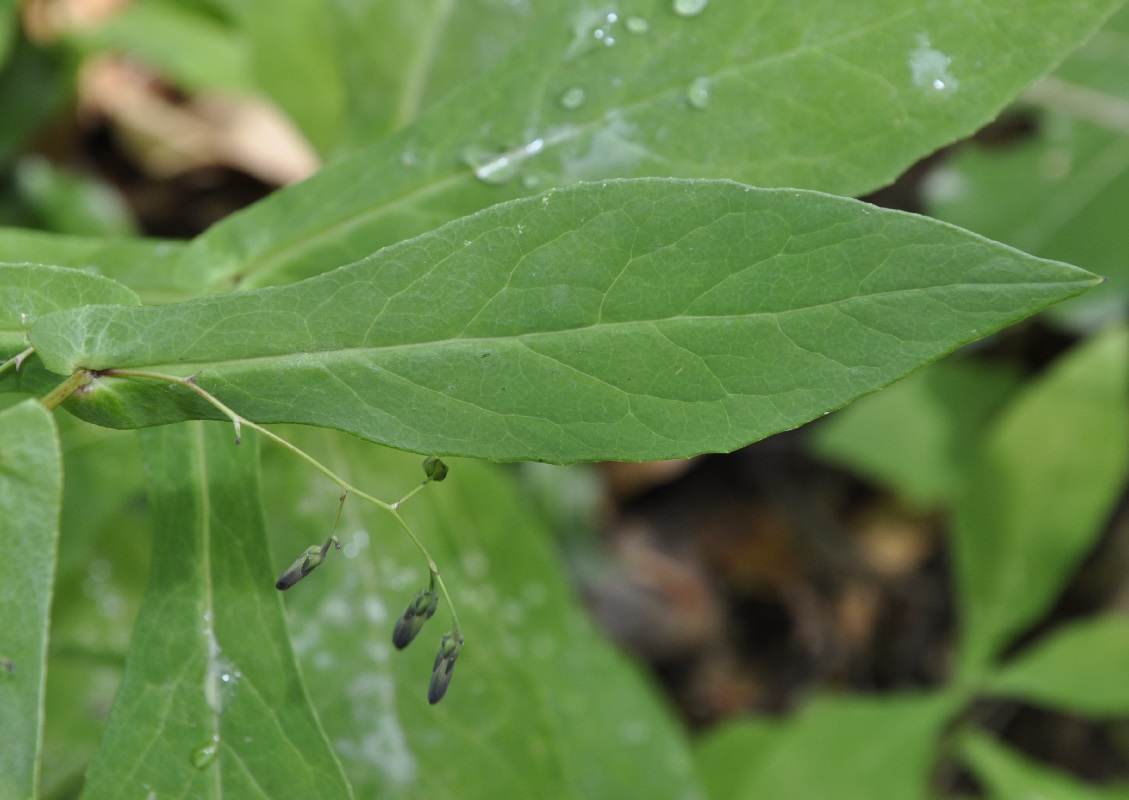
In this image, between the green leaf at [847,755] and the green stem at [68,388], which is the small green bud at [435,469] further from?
the green leaf at [847,755]

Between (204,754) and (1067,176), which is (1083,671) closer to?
(1067,176)

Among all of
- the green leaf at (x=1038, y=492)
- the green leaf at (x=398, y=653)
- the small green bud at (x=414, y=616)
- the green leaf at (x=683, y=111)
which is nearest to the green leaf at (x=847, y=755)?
the green leaf at (x=1038, y=492)

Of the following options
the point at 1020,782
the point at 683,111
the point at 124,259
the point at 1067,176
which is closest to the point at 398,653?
the point at 124,259

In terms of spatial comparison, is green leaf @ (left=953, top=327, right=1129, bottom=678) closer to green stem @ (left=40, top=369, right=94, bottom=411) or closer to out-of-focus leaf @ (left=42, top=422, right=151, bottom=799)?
out-of-focus leaf @ (left=42, top=422, right=151, bottom=799)

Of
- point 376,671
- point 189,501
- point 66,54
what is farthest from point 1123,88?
point 66,54

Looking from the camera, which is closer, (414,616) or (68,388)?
(68,388)

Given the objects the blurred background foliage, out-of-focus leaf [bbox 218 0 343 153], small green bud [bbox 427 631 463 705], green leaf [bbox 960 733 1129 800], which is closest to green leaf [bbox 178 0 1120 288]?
the blurred background foliage
